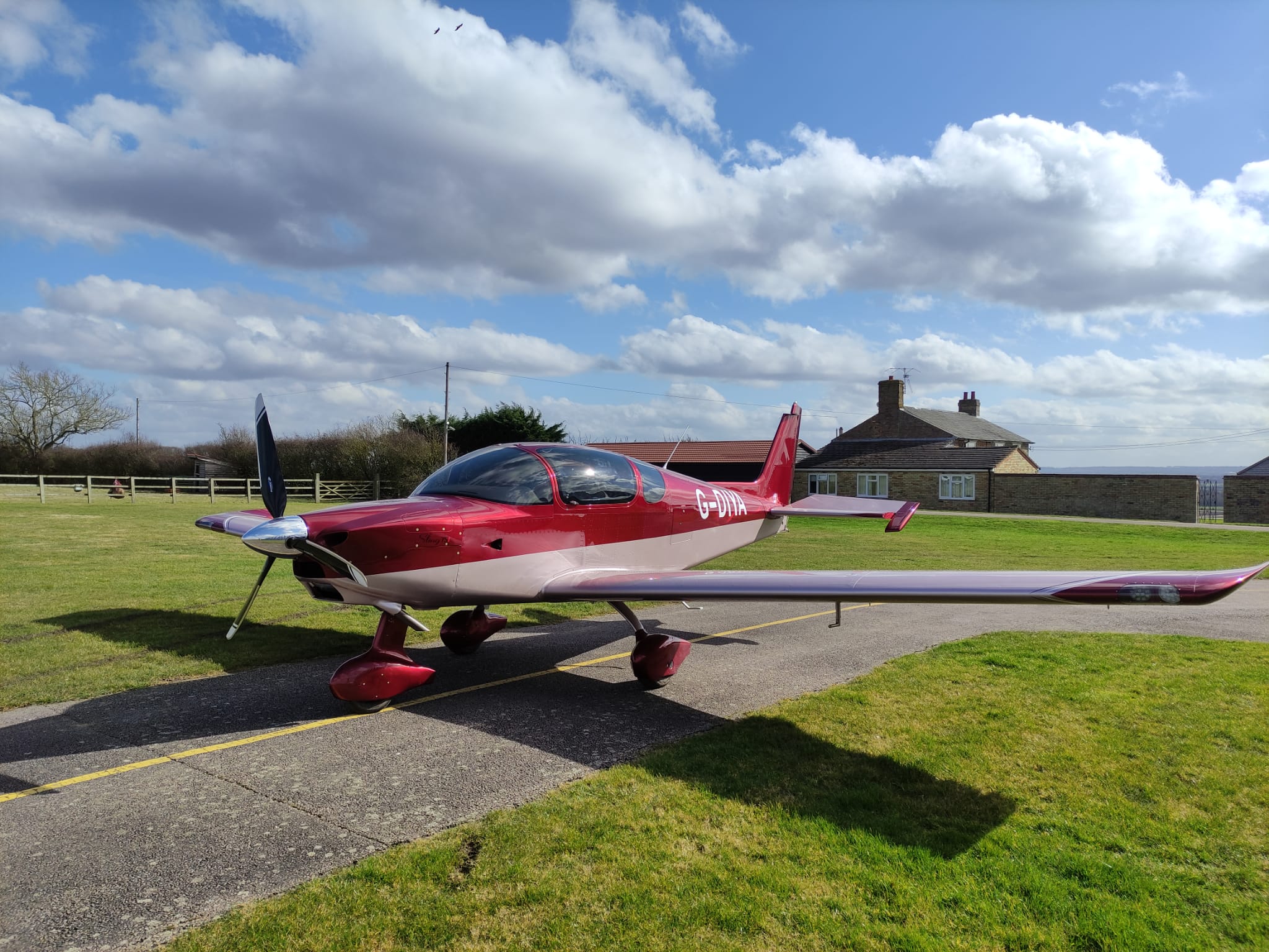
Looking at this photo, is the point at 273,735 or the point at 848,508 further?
the point at 848,508

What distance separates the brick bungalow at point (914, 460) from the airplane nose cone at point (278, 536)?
140 ft

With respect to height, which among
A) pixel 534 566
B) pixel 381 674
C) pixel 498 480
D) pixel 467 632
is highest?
pixel 498 480

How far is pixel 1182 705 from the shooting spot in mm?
6848

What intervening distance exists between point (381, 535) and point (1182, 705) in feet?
24.1

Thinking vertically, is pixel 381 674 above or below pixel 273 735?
above

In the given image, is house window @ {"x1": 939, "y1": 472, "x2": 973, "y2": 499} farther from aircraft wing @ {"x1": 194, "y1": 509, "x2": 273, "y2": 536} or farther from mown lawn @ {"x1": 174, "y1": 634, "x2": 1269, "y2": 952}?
aircraft wing @ {"x1": 194, "y1": 509, "x2": 273, "y2": 536}

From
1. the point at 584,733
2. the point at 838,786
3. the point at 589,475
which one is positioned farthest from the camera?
the point at 589,475

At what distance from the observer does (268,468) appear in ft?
25.3

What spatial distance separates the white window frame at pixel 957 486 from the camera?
46.7 m

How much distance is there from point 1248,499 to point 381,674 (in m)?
51.6

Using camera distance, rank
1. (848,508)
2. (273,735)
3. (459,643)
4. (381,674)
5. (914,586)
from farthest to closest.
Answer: (848,508), (459,643), (381,674), (273,735), (914,586)

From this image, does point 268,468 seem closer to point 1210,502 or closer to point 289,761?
point 289,761

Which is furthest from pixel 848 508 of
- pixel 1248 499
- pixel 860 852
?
pixel 1248 499

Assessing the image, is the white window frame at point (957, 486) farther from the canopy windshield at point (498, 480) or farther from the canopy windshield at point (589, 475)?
the canopy windshield at point (498, 480)
